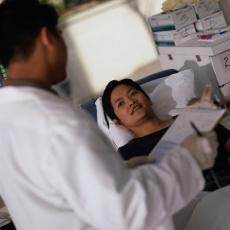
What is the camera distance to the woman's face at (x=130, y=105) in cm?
220

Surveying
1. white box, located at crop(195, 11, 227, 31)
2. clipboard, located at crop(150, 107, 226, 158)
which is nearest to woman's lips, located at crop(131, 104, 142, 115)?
clipboard, located at crop(150, 107, 226, 158)

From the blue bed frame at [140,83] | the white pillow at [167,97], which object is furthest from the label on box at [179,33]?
the white pillow at [167,97]

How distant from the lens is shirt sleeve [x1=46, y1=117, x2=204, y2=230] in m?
0.98

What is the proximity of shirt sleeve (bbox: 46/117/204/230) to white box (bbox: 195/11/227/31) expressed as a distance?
1882mm

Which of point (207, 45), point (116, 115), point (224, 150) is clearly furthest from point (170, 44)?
point (224, 150)

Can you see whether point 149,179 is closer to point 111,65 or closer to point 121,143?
point 121,143

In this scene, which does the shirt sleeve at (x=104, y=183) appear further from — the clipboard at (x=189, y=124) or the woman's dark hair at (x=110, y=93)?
the woman's dark hair at (x=110, y=93)

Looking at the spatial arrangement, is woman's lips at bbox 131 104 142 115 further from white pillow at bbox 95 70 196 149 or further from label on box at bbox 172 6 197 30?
label on box at bbox 172 6 197 30

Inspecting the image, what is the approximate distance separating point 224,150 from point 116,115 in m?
0.66

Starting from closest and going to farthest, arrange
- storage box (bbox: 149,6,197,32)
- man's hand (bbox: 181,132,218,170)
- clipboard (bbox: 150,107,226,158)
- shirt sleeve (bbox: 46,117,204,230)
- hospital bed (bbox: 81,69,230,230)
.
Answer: shirt sleeve (bbox: 46,117,204,230), man's hand (bbox: 181,132,218,170), clipboard (bbox: 150,107,226,158), hospital bed (bbox: 81,69,230,230), storage box (bbox: 149,6,197,32)

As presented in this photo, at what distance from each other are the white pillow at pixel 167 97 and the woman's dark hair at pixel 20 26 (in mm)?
1306

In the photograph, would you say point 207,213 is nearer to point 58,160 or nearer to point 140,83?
point 58,160

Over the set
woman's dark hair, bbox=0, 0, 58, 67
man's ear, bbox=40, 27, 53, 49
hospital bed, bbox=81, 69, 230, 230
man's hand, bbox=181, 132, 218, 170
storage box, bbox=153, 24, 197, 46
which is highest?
woman's dark hair, bbox=0, 0, 58, 67

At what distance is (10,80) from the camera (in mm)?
1133
